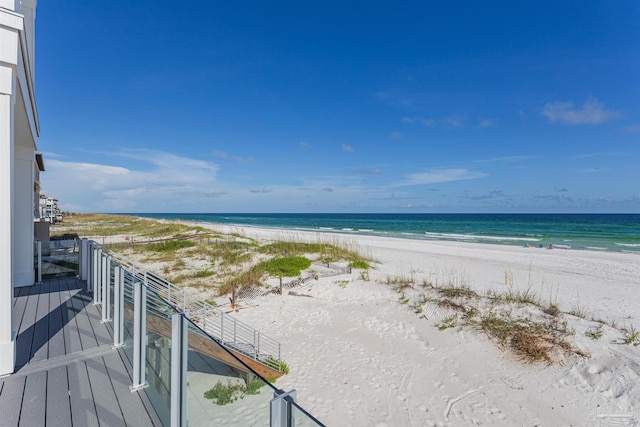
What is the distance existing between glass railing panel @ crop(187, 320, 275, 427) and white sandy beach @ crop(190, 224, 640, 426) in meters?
2.91

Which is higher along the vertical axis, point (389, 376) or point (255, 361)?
point (255, 361)

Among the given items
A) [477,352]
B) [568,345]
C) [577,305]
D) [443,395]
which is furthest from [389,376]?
[577,305]

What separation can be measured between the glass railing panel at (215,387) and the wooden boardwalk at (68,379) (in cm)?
67

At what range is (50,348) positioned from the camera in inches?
132

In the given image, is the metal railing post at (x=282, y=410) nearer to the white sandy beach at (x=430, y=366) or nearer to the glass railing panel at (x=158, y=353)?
the glass railing panel at (x=158, y=353)

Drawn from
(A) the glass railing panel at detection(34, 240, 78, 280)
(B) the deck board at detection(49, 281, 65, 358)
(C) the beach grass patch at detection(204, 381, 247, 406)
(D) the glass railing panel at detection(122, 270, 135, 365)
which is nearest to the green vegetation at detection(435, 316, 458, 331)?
(D) the glass railing panel at detection(122, 270, 135, 365)

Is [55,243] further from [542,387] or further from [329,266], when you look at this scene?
[542,387]

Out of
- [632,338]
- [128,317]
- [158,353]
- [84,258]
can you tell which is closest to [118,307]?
[128,317]

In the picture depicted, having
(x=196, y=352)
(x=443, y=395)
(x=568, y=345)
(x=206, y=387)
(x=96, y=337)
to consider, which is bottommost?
(x=443, y=395)

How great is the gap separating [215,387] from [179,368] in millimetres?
245

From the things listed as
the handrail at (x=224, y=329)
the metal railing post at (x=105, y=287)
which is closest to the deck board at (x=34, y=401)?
the metal railing post at (x=105, y=287)

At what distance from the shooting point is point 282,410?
3.89 ft

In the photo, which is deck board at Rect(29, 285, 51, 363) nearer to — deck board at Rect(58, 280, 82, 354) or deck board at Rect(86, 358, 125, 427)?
deck board at Rect(58, 280, 82, 354)

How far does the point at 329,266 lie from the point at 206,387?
10597 mm
